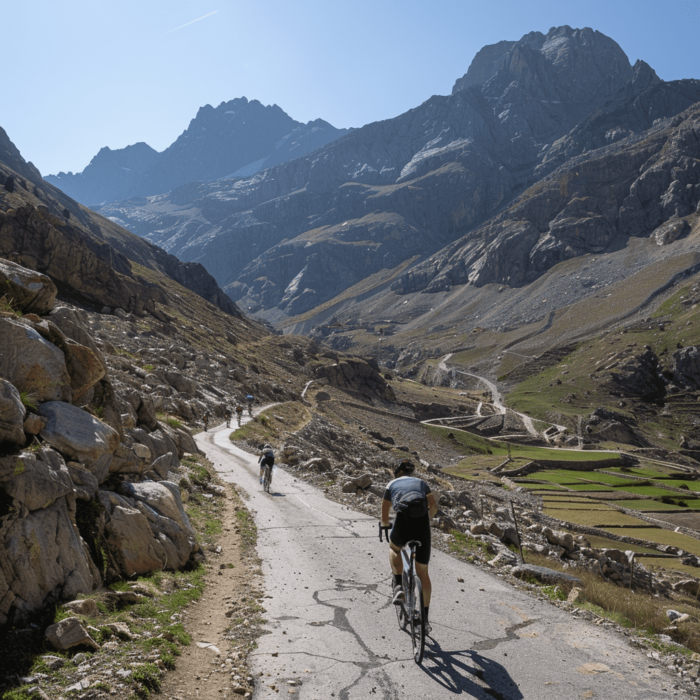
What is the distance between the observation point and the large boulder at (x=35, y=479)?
24.6 ft

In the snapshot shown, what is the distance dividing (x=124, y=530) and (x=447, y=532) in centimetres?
1090

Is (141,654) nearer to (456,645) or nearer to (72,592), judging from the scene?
(72,592)

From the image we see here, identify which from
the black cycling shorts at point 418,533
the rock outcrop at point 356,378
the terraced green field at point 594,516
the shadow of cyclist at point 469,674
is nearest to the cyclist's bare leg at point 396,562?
the black cycling shorts at point 418,533

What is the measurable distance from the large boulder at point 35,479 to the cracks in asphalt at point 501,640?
23.4ft

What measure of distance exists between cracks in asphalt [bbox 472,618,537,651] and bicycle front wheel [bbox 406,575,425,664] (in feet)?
3.33

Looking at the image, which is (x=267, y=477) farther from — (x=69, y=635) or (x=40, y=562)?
Answer: (x=69, y=635)

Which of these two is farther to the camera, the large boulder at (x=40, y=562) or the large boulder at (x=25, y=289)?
the large boulder at (x=25, y=289)

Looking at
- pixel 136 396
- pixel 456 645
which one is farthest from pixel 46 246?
pixel 456 645

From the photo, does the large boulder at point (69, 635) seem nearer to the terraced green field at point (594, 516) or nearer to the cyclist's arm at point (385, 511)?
the cyclist's arm at point (385, 511)

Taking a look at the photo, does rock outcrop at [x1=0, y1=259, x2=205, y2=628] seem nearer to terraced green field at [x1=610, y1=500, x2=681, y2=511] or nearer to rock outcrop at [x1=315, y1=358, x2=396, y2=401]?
terraced green field at [x1=610, y1=500, x2=681, y2=511]

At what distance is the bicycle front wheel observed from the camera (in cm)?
727

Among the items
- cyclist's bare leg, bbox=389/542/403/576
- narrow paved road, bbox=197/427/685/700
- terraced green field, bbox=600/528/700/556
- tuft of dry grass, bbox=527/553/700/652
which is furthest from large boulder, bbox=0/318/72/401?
terraced green field, bbox=600/528/700/556

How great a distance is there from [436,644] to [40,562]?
6.21 metres

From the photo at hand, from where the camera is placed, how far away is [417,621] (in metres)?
7.47
